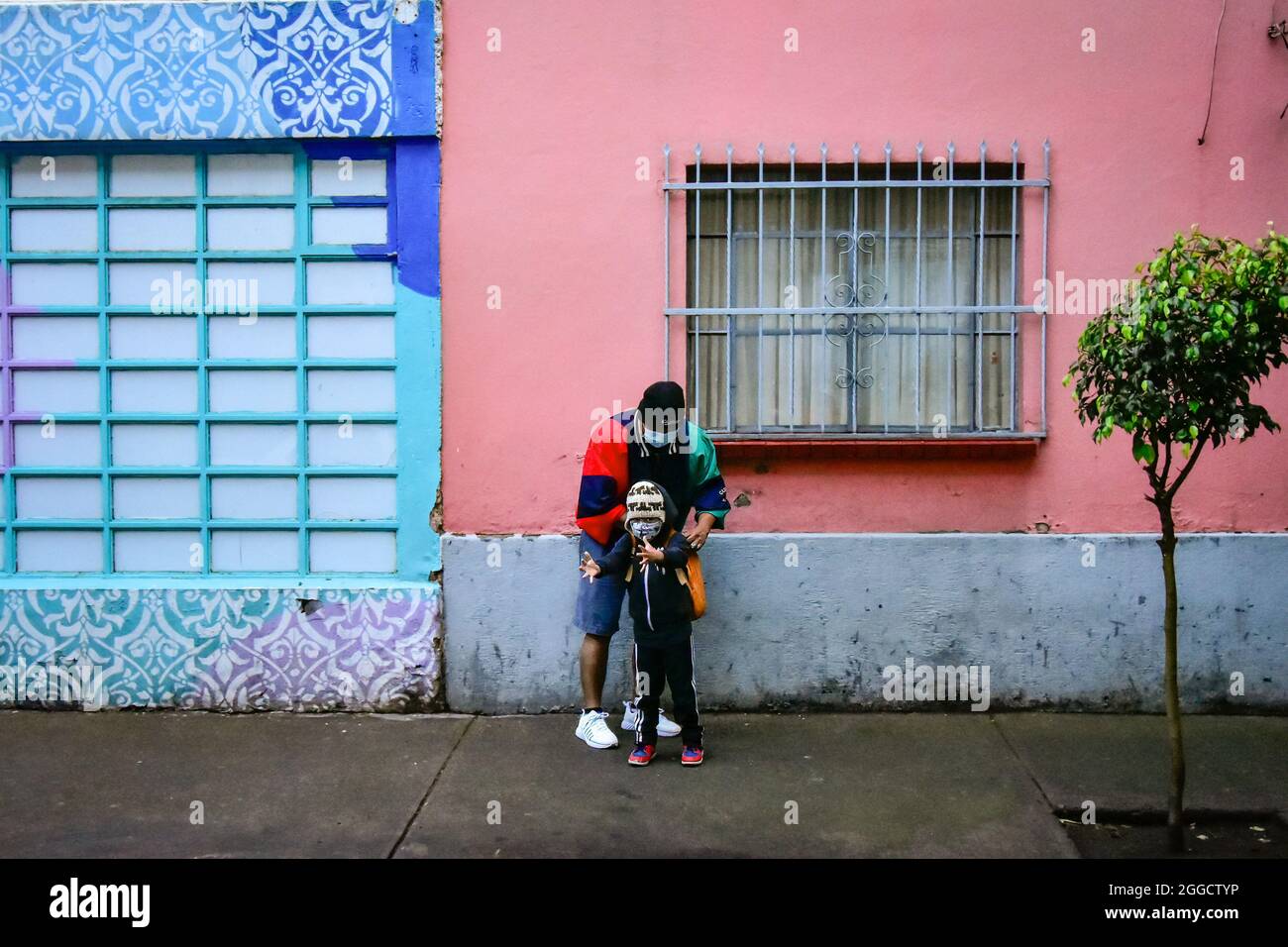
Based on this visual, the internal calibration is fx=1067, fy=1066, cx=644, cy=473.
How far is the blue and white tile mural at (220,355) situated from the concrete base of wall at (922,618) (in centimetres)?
51

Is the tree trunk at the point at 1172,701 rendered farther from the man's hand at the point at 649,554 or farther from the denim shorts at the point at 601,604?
the denim shorts at the point at 601,604

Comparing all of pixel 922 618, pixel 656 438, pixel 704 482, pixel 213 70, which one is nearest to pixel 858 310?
pixel 704 482

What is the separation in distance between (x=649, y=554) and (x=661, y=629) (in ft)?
1.19

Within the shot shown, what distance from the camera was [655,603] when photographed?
4758 millimetres

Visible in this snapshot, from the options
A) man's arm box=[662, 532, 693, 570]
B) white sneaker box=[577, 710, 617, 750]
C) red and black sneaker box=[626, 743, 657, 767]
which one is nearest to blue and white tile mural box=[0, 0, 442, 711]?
white sneaker box=[577, 710, 617, 750]

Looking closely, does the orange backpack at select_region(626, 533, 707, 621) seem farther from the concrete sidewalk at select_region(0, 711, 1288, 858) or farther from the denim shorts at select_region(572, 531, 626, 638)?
the concrete sidewalk at select_region(0, 711, 1288, 858)

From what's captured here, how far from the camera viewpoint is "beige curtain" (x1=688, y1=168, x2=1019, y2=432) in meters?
5.56

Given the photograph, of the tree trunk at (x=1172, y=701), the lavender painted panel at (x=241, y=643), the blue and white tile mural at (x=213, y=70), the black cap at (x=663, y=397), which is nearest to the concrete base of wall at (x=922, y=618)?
the lavender painted panel at (x=241, y=643)

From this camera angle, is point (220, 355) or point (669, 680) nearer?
point (669, 680)

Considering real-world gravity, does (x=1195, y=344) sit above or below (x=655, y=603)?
above

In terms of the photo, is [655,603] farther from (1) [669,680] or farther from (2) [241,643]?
(2) [241,643]

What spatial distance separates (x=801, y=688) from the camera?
218 inches

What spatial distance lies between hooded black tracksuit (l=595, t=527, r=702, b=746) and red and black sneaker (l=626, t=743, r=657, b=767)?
20 millimetres

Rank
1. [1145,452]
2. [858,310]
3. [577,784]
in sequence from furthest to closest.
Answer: [858,310]
[577,784]
[1145,452]
